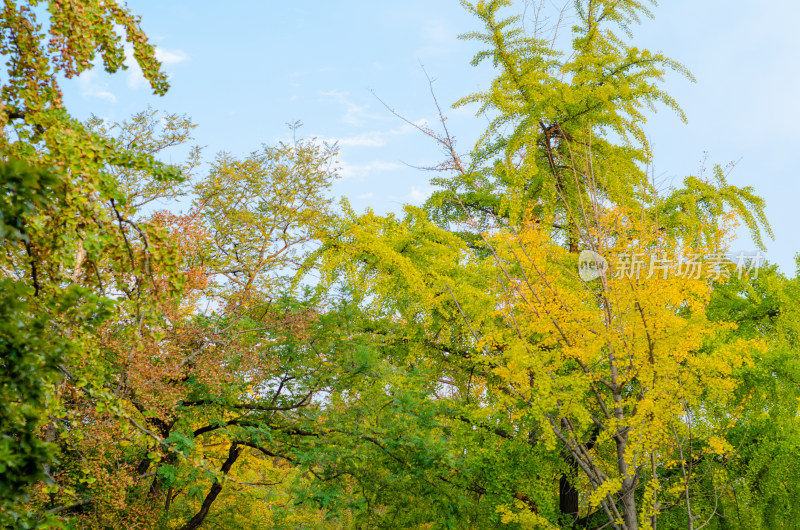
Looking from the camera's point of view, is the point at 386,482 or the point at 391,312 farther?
the point at 391,312

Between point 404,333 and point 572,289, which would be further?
point 404,333

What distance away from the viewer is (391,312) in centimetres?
954

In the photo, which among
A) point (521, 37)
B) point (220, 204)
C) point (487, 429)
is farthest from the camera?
point (220, 204)

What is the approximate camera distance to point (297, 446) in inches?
293

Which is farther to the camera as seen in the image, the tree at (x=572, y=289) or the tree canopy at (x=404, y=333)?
the tree at (x=572, y=289)

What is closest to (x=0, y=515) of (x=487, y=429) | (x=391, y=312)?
(x=487, y=429)

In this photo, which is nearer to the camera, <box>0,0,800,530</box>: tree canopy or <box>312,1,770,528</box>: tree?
<box>0,0,800,530</box>: tree canopy

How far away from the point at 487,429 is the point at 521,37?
567cm

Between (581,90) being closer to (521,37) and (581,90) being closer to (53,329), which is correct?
(521,37)

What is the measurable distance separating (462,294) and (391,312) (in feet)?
8.04

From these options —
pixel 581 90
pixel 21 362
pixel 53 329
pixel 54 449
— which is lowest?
pixel 54 449

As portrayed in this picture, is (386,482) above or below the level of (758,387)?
below

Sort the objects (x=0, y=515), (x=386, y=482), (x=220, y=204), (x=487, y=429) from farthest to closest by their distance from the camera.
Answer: (x=220, y=204) < (x=487, y=429) < (x=386, y=482) < (x=0, y=515)

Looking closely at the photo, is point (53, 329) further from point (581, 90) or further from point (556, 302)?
point (581, 90)
